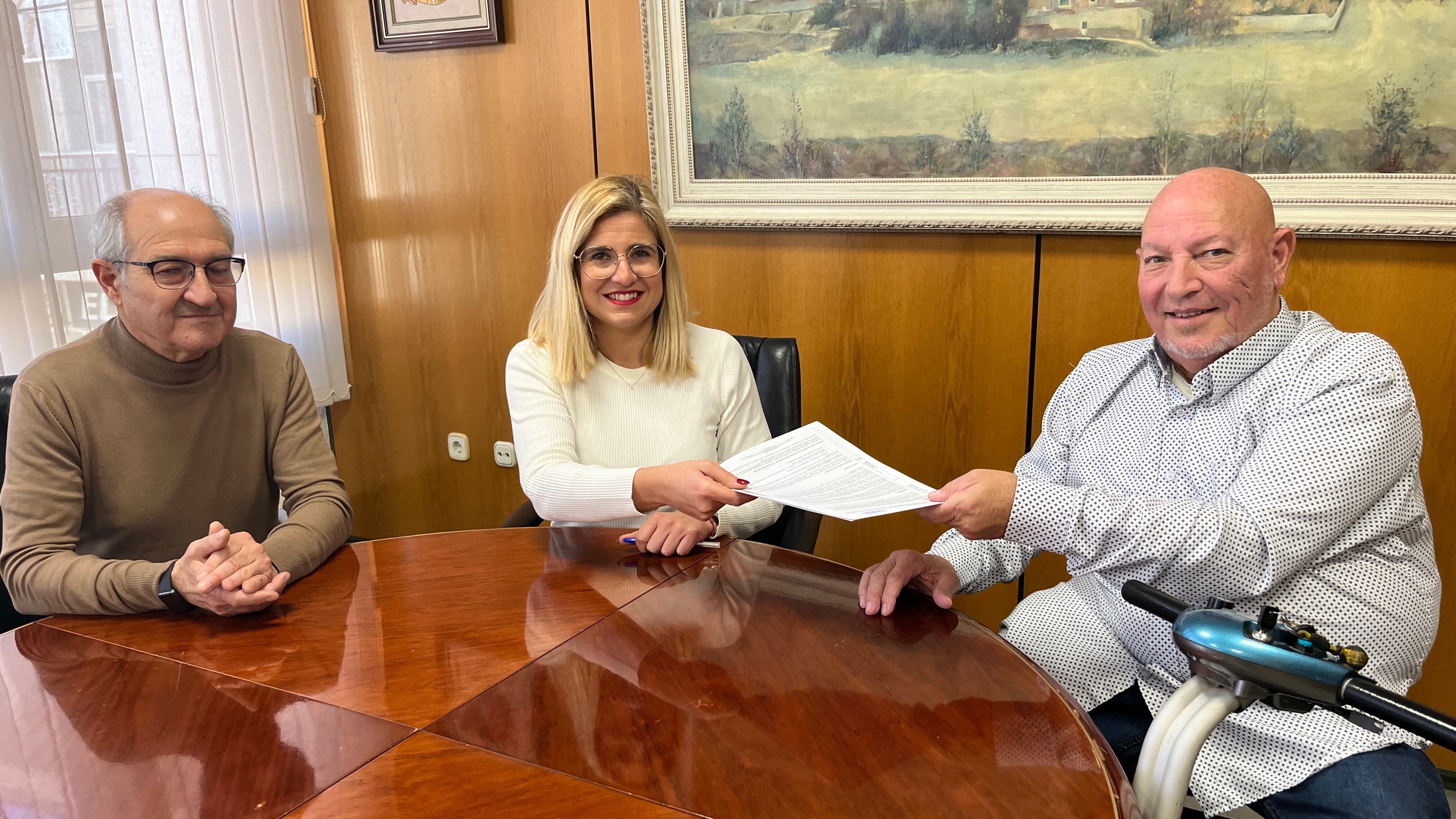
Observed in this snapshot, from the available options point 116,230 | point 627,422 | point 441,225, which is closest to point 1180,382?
point 627,422

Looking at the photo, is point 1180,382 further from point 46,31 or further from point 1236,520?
point 46,31

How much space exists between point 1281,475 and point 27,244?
2.88 metres

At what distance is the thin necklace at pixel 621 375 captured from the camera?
192 centimetres

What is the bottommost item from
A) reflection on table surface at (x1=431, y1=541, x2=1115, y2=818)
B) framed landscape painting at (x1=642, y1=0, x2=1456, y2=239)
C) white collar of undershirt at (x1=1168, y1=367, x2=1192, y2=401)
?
reflection on table surface at (x1=431, y1=541, x2=1115, y2=818)

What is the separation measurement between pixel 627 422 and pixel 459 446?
5.39 feet

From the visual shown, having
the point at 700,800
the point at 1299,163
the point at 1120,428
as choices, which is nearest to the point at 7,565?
the point at 700,800

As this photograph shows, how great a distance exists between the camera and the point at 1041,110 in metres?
2.21

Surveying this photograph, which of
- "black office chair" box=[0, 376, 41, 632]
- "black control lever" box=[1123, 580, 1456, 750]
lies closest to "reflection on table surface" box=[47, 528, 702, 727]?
"black office chair" box=[0, 376, 41, 632]

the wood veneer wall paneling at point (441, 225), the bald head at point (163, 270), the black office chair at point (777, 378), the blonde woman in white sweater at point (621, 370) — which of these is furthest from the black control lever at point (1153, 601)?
the wood veneer wall paneling at point (441, 225)

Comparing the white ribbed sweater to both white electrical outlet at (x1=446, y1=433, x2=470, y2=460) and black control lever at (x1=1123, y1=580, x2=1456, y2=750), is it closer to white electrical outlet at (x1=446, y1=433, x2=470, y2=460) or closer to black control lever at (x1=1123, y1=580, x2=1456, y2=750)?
black control lever at (x1=1123, y1=580, x2=1456, y2=750)

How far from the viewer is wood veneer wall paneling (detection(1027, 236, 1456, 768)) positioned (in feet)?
6.40

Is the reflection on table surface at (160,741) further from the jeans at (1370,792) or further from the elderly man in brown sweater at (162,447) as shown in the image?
the jeans at (1370,792)

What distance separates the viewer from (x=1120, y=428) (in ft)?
5.32

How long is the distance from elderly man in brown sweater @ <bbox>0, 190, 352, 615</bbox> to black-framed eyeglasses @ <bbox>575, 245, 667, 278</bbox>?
61 centimetres
